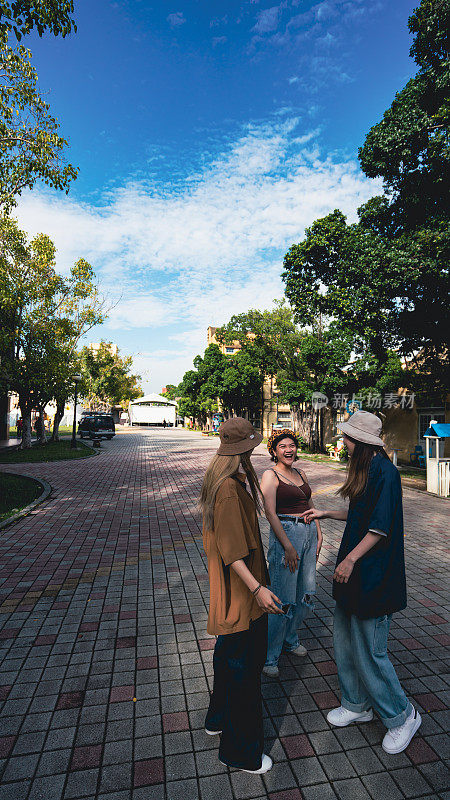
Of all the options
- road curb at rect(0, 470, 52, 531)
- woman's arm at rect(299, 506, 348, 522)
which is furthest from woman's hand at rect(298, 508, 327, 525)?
road curb at rect(0, 470, 52, 531)

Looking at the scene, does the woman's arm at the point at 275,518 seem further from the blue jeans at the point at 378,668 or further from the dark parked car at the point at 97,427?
the dark parked car at the point at 97,427

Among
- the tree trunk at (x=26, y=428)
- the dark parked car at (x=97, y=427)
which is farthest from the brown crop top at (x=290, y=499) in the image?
the dark parked car at (x=97, y=427)

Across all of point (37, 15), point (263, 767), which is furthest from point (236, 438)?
point (37, 15)

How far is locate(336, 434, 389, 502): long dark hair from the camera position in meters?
2.63

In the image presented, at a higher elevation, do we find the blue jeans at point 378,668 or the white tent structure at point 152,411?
the white tent structure at point 152,411

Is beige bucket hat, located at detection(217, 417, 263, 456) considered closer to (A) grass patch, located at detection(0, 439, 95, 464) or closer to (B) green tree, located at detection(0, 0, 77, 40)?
(B) green tree, located at detection(0, 0, 77, 40)

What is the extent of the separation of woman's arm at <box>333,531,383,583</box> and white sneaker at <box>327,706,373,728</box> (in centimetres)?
101

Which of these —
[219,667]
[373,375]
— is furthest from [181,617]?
[373,375]

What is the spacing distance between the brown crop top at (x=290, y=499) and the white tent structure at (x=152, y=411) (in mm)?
72312

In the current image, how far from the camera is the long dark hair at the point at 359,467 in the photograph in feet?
8.62

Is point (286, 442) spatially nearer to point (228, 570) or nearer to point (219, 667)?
point (228, 570)

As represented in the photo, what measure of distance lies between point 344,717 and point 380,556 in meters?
1.19

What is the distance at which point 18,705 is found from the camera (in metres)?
3.01

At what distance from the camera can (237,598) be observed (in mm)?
2355
